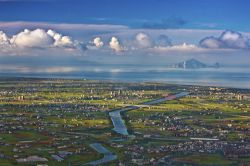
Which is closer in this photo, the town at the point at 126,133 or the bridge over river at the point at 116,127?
the town at the point at 126,133

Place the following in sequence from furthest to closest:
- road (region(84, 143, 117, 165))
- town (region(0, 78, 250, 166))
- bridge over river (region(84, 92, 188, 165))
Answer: bridge over river (region(84, 92, 188, 165))
town (region(0, 78, 250, 166))
road (region(84, 143, 117, 165))

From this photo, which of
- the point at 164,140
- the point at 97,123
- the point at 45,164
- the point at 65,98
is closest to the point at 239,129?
the point at 164,140

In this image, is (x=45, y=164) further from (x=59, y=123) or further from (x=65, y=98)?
(x=65, y=98)

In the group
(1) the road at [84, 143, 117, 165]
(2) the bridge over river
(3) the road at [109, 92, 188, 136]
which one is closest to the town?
(1) the road at [84, 143, 117, 165]

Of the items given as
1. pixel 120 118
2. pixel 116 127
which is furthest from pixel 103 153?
pixel 120 118

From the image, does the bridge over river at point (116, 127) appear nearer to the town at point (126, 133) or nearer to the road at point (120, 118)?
the road at point (120, 118)

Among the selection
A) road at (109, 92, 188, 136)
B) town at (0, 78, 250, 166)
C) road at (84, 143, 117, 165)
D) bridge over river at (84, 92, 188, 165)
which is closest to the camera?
road at (84, 143, 117, 165)

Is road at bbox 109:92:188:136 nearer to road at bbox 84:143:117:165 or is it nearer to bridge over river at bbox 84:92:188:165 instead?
bridge over river at bbox 84:92:188:165

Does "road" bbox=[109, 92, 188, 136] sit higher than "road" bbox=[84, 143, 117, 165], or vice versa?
"road" bbox=[109, 92, 188, 136]

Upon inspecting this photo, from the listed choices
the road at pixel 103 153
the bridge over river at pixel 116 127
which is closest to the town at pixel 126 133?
the road at pixel 103 153
